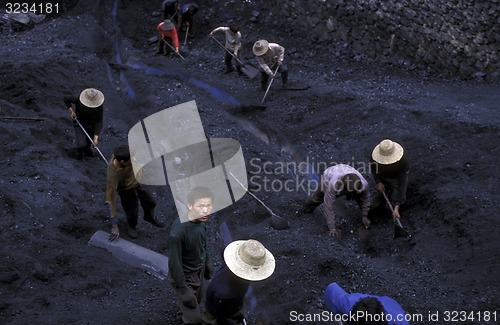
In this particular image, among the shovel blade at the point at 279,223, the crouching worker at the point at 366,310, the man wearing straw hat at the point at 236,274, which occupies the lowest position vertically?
the shovel blade at the point at 279,223

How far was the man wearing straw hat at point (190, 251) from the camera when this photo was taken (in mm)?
5077

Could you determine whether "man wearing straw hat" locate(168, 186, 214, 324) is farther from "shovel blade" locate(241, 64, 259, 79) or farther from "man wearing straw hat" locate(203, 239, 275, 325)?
"shovel blade" locate(241, 64, 259, 79)

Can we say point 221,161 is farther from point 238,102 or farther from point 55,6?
point 55,6

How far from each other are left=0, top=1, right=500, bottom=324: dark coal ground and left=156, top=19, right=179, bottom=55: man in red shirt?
0.26 m

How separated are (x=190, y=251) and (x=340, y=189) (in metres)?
2.83

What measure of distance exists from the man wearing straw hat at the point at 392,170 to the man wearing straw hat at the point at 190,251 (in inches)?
120

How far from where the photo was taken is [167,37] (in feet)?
44.8

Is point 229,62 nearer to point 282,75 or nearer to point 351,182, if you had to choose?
point 282,75

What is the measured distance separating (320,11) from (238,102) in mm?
3633

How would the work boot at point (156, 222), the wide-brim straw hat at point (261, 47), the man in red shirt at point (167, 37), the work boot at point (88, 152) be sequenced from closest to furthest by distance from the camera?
the work boot at point (156, 222)
the work boot at point (88, 152)
the wide-brim straw hat at point (261, 47)
the man in red shirt at point (167, 37)

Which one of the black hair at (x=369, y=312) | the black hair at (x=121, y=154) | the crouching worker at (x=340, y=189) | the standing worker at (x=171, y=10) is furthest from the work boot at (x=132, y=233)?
the standing worker at (x=171, y=10)

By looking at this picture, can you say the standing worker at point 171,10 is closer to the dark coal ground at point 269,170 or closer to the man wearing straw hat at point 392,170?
the dark coal ground at point 269,170

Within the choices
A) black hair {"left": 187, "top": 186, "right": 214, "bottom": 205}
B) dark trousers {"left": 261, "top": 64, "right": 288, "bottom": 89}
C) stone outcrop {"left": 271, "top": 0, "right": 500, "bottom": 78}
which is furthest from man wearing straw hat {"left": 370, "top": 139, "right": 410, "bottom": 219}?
stone outcrop {"left": 271, "top": 0, "right": 500, "bottom": 78}

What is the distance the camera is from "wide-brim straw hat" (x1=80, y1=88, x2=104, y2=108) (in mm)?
8711
